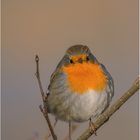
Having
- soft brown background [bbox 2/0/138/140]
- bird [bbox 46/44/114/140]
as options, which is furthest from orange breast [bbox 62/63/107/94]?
soft brown background [bbox 2/0/138/140]

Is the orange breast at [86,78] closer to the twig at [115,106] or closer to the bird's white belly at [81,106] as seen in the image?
the bird's white belly at [81,106]

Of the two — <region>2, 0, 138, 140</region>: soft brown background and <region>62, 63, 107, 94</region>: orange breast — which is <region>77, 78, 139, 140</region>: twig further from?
<region>2, 0, 138, 140</region>: soft brown background

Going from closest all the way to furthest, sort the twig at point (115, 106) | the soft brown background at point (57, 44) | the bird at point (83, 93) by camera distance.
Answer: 1. the twig at point (115, 106)
2. the bird at point (83, 93)
3. the soft brown background at point (57, 44)

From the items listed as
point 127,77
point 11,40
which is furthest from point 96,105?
point 11,40

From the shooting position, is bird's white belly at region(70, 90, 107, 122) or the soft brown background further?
the soft brown background

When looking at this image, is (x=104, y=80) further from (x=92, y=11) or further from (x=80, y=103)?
(x=92, y=11)

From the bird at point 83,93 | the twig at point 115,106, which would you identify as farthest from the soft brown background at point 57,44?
the twig at point 115,106
